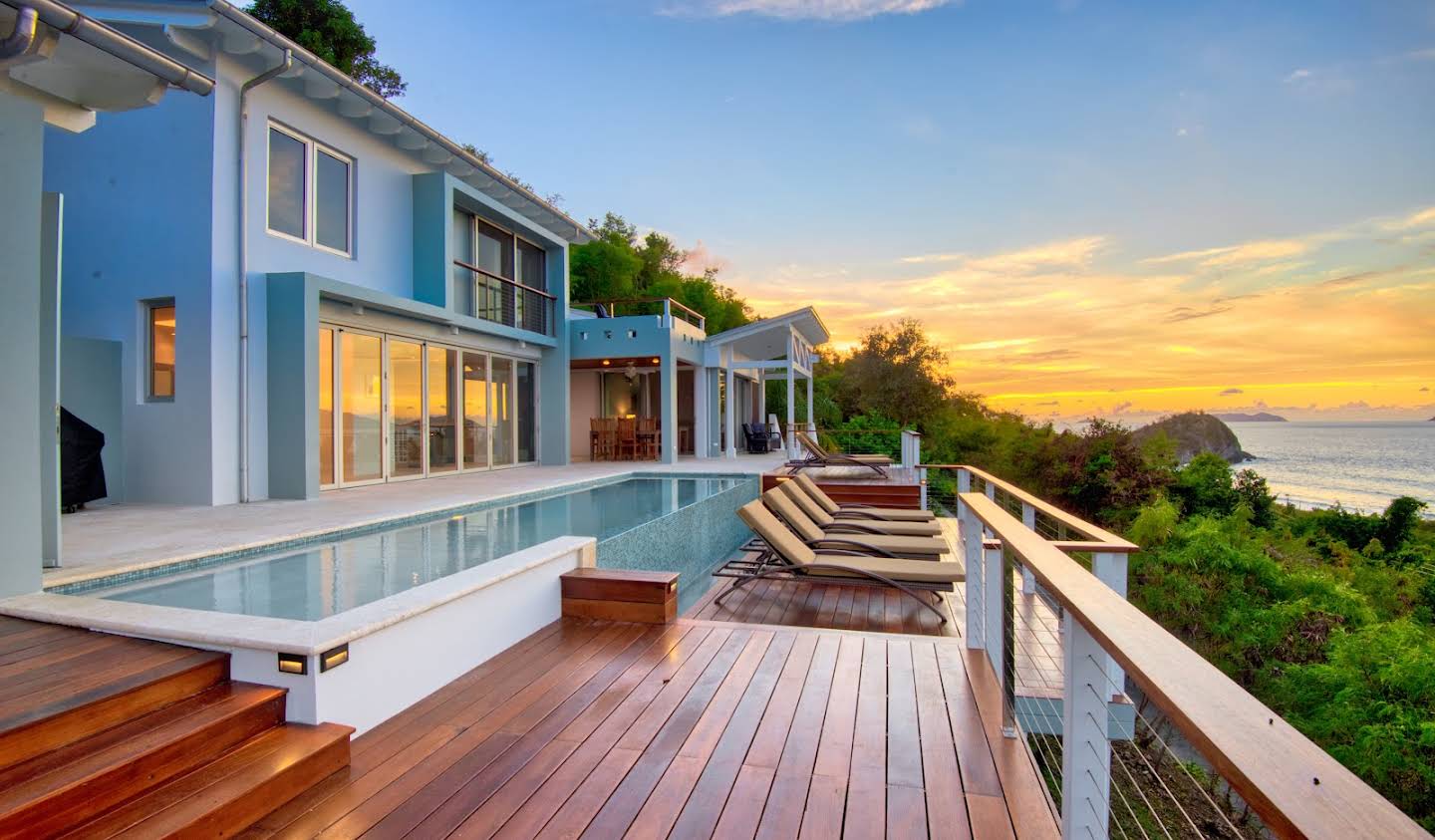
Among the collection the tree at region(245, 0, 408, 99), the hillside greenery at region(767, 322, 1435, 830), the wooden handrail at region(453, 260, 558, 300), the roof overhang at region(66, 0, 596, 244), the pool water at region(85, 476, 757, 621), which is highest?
the tree at region(245, 0, 408, 99)

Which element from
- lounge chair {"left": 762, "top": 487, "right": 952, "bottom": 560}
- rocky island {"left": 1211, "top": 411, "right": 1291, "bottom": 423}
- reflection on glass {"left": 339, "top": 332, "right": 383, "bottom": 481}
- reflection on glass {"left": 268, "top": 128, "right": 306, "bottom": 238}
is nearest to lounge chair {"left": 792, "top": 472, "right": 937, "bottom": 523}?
lounge chair {"left": 762, "top": 487, "right": 952, "bottom": 560}

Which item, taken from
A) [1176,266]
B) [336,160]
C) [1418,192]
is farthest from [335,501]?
[1418,192]

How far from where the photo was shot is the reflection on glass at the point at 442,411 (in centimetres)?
1105

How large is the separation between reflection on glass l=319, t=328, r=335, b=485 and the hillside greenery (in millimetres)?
11417

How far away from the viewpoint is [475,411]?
482 inches

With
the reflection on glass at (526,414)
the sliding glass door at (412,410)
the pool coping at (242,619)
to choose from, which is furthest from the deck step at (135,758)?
the reflection on glass at (526,414)

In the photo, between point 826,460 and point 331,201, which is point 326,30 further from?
point 826,460

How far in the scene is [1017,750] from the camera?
2703 mm

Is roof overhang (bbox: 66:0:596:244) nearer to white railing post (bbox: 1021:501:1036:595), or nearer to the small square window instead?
the small square window

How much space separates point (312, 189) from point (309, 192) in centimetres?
8

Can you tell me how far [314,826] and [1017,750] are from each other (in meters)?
2.36

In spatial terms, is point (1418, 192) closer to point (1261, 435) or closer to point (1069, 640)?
point (1069, 640)

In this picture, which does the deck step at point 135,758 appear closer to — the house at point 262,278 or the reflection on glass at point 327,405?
the house at point 262,278

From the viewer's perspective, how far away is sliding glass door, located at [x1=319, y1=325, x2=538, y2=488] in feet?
29.7
